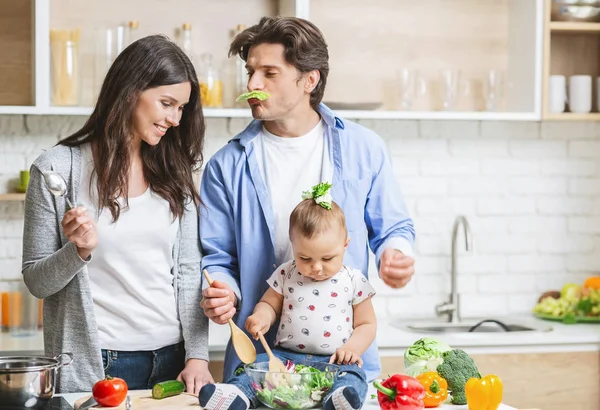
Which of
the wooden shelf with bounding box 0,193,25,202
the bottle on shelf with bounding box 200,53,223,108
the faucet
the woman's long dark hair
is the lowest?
the faucet

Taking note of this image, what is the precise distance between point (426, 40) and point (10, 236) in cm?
209

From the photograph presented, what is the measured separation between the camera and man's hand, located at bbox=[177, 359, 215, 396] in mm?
2465

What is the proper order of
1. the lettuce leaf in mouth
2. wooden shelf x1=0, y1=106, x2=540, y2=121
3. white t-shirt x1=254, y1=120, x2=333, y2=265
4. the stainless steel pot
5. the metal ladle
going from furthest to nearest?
1. wooden shelf x1=0, y1=106, x2=540, y2=121
2. white t-shirt x1=254, y1=120, x2=333, y2=265
3. the lettuce leaf in mouth
4. the metal ladle
5. the stainless steel pot

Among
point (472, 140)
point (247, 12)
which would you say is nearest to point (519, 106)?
point (472, 140)

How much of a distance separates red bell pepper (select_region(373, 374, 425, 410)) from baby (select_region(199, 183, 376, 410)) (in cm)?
22

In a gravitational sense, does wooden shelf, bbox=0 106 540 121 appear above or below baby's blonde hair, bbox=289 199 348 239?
above

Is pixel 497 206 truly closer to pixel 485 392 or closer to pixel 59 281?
pixel 485 392

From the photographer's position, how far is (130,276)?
2.51 metres

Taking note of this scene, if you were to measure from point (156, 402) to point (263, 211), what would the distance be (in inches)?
27.9

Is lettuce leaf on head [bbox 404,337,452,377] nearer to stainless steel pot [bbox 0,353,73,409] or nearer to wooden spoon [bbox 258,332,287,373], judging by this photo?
wooden spoon [bbox 258,332,287,373]

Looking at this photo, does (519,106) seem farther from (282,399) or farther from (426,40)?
(282,399)

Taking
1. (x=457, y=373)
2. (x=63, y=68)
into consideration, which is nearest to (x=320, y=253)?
(x=457, y=373)

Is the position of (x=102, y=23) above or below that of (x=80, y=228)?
above

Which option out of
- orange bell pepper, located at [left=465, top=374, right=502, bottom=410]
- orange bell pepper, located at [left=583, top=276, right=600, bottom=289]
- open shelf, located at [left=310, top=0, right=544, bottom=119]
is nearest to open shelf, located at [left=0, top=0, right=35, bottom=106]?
open shelf, located at [left=310, top=0, right=544, bottom=119]
